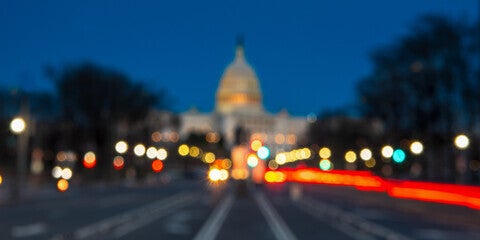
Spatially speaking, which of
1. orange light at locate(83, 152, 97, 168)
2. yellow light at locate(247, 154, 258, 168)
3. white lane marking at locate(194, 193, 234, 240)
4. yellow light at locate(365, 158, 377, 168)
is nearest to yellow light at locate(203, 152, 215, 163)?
yellow light at locate(365, 158, 377, 168)

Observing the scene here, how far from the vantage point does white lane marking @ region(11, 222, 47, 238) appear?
22.9 metres

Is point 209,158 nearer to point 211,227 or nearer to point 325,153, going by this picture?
point 325,153

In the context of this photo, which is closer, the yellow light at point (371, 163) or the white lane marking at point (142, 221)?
the white lane marking at point (142, 221)

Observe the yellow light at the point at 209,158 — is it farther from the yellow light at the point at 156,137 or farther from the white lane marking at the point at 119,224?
the white lane marking at the point at 119,224

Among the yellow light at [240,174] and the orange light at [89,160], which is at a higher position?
the orange light at [89,160]

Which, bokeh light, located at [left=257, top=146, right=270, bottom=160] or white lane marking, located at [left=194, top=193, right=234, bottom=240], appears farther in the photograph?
bokeh light, located at [left=257, top=146, right=270, bottom=160]

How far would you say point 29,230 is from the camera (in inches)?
968

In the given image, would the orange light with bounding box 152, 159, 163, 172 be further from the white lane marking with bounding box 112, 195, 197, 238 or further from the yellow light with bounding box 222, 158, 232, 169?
the white lane marking with bounding box 112, 195, 197, 238

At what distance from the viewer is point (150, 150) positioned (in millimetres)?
78250

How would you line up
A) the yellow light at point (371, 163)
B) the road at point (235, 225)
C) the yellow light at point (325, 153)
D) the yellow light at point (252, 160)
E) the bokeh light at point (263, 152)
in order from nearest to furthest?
1. the road at point (235, 225)
2. the bokeh light at point (263, 152)
3. the yellow light at point (252, 160)
4. the yellow light at point (371, 163)
5. the yellow light at point (325, 153)

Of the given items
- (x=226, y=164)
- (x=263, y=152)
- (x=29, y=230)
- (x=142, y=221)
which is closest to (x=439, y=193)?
(x=263, y=152)

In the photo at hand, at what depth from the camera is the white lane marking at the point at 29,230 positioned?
22.9 metres

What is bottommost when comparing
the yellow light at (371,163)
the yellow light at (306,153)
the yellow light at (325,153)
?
the yellow light at (371,163)

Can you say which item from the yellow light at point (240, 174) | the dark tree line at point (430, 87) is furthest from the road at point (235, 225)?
the dark tree line at point (430, 87)
